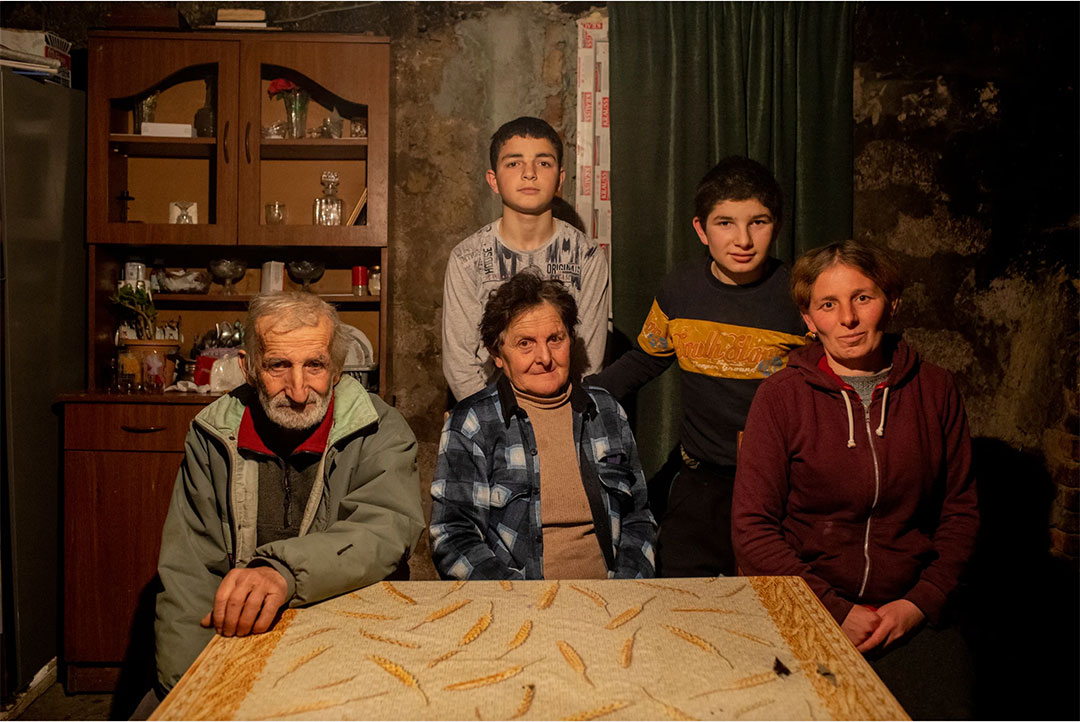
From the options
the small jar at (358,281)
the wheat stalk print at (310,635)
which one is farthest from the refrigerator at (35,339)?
the wheat stalk print at (310,635)

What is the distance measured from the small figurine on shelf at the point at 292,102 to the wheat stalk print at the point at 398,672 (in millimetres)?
2465

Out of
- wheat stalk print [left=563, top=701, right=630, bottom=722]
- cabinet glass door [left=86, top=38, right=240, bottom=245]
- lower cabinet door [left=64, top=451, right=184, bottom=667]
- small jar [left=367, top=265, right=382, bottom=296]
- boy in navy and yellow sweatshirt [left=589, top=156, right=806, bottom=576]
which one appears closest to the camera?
wheat stalk print [left=563, top=701, right=630, bottom=722]

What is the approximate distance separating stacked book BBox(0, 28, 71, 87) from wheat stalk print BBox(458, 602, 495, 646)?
8.89 feet

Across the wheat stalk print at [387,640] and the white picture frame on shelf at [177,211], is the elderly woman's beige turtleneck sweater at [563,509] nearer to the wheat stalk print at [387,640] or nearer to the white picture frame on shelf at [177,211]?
the wheat stalk print at [387,640]

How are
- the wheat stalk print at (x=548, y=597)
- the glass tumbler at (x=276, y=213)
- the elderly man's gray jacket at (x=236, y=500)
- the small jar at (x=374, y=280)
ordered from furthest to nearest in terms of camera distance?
the small jar at (x=374, y=280) < the glass tumbler at (x=276, y=213) < the elderly man's gray jacket at (x=236, y=500) < the wheat stalk print at (x=548, y=597)

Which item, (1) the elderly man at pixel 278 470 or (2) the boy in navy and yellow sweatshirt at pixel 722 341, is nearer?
(1) the elderly man at pixel 278 470

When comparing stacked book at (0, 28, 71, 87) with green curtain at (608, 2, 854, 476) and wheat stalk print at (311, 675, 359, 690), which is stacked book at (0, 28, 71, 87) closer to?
green curtain at (608, 2, 854, 476)

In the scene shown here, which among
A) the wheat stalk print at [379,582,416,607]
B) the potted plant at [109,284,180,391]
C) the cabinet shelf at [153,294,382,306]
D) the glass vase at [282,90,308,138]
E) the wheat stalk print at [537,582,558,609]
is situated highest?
the glass vase at [282,90,308,138]

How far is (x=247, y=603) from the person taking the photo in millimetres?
1239

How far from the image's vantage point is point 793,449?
5.68ft

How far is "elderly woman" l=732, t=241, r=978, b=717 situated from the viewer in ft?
5.47

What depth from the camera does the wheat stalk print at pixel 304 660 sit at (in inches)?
43.3

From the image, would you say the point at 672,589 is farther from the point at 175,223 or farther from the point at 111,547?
the point at 175,223

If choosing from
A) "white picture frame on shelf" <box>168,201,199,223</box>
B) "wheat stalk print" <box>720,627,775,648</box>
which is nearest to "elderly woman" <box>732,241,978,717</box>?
"wheat stalk print" <box>720,627,775,648</box>
